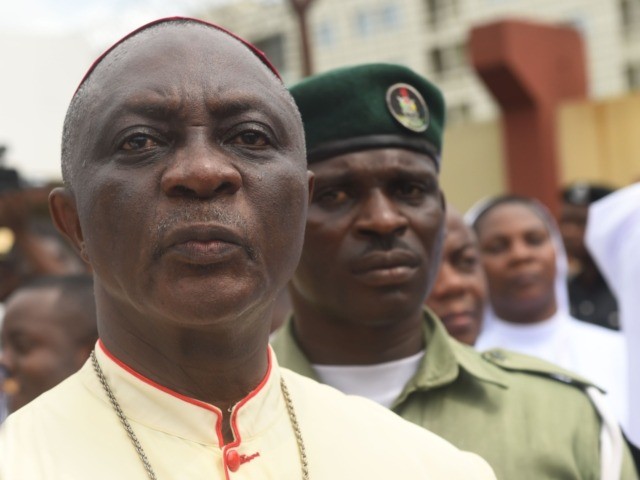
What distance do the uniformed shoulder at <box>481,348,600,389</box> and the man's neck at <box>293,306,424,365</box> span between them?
23 cm

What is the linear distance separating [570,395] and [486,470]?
0.80 m

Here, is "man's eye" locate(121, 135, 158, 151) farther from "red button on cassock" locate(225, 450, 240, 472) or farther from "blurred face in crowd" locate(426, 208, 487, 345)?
"blurred face in crowd" locate(426, 208, 487, 345)

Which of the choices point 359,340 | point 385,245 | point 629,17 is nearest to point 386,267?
point 385,245

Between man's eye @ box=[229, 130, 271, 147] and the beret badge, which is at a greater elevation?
the beret badge

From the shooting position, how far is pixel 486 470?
5.88ft

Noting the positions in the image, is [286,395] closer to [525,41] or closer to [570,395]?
[570,395]

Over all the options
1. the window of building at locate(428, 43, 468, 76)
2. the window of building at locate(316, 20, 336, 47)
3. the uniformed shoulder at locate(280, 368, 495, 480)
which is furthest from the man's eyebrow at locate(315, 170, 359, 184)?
the window of building at locate(316, 20, 336, 47)

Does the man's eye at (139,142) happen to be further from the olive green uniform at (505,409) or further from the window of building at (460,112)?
the window of building at (460,112)

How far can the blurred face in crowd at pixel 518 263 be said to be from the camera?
185 inches

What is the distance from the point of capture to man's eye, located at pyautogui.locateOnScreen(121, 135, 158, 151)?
4.88 feet

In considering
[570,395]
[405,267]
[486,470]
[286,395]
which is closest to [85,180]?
[286,395]

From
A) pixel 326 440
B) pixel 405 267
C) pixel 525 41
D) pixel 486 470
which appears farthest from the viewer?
pixel 525 41

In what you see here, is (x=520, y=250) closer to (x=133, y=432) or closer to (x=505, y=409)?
(x=505, y=409)

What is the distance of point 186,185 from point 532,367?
4.89 ft
